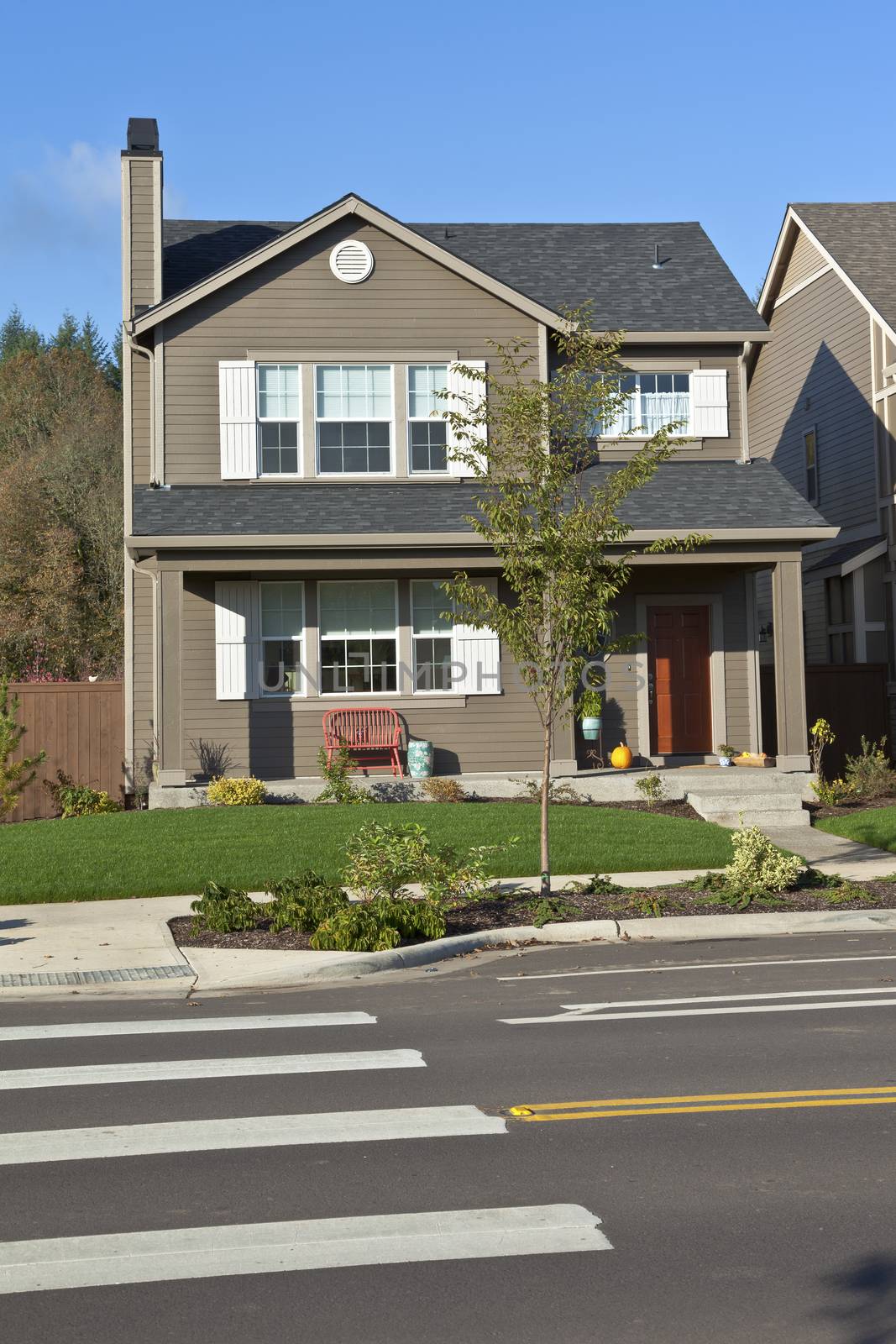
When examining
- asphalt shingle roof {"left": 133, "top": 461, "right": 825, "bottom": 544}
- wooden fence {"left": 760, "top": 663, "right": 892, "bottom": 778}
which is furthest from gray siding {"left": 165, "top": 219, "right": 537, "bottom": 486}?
wooden fence {"left": 760, "top": 663, "right": 892, "bottom": 778}

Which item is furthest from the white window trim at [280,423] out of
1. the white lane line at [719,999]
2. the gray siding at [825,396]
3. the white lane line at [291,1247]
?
the white lane line at [291,1247]

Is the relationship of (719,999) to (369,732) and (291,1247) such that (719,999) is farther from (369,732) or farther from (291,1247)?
(369,732)

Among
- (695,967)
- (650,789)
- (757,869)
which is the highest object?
(650,789)

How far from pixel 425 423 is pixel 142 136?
6.26 m

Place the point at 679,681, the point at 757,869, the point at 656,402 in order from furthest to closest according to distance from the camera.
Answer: the point at 656,402 < the point at 679,681 < the point at 757,869

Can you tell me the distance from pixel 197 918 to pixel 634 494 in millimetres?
10636

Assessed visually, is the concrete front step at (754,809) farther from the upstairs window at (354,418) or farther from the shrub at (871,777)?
the upstairs window at (354,418)

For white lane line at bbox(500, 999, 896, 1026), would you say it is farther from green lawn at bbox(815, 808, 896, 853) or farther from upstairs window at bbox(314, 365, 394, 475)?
upstairs window at bbox(314, 365, 394, 475)

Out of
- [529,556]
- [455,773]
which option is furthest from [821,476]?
[529,556]

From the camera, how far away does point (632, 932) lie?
1166 cm

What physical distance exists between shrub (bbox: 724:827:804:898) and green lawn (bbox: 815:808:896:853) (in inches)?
128

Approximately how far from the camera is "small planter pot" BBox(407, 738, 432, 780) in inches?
759

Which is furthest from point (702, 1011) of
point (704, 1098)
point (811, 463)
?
point (811, 463)

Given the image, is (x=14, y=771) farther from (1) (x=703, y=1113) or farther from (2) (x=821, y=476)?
(2) (x=821, y=476)
